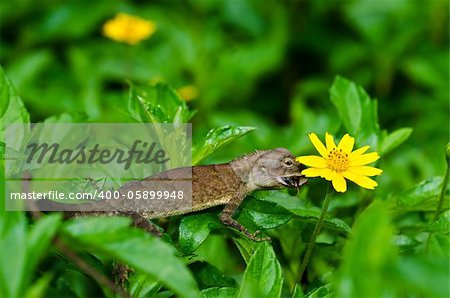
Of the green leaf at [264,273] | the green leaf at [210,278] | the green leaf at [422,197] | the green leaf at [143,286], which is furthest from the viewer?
the green leaf at [422,197]

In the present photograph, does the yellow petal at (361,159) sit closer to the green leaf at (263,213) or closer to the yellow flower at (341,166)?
the yellow flower at (341,166)

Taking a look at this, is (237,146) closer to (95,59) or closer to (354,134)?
(354,134)

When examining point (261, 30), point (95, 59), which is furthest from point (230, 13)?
point (95, 59)

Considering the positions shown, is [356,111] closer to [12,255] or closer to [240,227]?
[240,227]

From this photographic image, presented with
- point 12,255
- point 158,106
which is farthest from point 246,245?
point 12,255

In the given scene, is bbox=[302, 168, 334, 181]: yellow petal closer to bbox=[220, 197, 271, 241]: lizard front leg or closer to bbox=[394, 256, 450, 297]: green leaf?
bbox=[220, 197, 271, 241]: lizard front leg

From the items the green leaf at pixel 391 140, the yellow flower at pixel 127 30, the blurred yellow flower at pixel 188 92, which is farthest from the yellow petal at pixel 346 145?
the yellow flower at pixel 127 30
